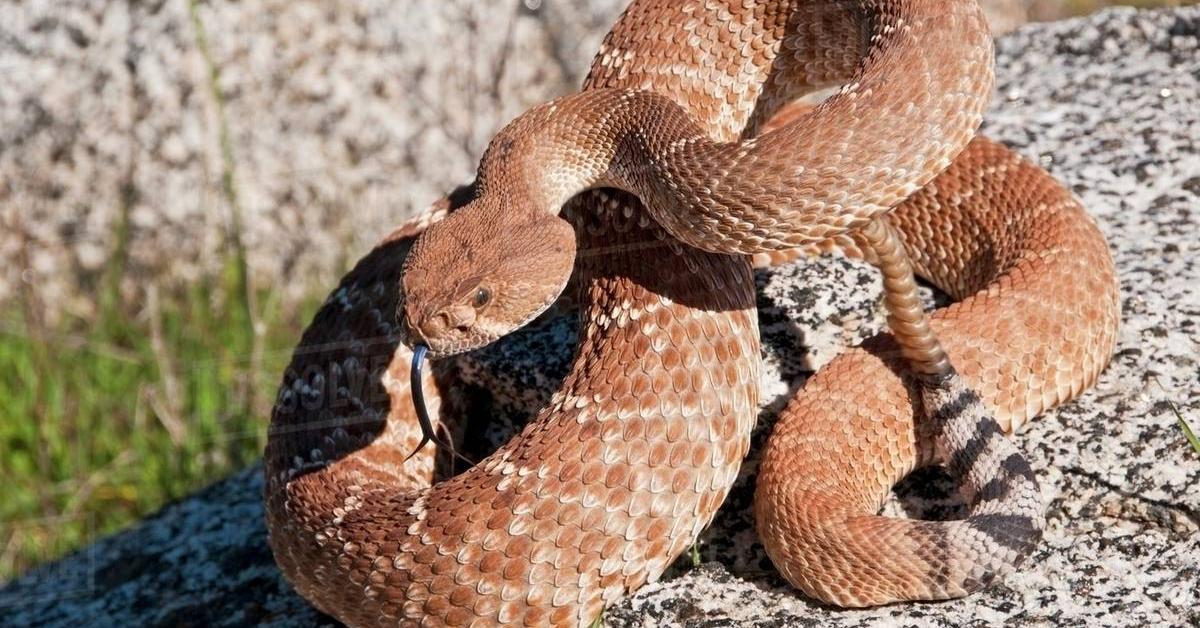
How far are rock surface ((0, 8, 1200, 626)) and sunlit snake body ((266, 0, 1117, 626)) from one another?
17cm

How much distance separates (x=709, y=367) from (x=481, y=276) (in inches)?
33.3

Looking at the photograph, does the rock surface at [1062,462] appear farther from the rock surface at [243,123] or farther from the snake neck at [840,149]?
the rock surface at [243,123]

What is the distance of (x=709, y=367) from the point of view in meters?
4.68

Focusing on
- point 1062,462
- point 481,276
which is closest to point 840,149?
point 481,276

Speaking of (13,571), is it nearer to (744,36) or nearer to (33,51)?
(33,51)

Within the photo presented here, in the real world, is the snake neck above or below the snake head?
above

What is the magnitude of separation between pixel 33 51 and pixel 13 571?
3803 millimetres

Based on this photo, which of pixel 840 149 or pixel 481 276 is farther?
pixel 481 276

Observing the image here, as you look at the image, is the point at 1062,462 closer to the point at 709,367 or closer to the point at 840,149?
the point at 709,367

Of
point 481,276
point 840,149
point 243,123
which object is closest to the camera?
point 840,149

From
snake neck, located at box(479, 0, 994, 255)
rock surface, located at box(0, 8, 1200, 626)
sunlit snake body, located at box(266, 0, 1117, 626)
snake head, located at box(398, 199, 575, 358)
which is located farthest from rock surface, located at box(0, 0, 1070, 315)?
snake neck, located at box(479, 0, 994, 255)

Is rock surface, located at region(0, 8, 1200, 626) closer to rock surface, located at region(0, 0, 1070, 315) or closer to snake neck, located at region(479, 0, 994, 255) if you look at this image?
snake neck, located at region(479, 0, 994, 255)

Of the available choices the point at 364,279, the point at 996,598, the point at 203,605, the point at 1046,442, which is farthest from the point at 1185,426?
the point at 203,605

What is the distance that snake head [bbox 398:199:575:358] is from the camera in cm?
443
